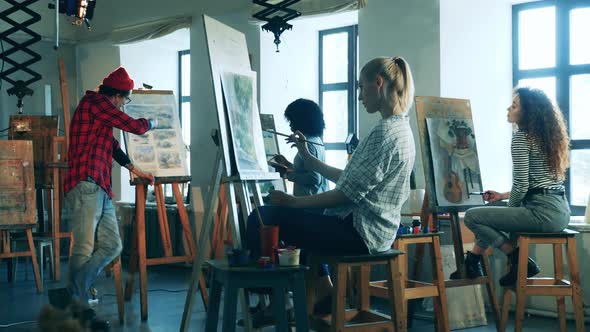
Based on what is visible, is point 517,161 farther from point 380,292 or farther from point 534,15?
point 534,15

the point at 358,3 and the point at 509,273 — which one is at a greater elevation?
the point at 358,3

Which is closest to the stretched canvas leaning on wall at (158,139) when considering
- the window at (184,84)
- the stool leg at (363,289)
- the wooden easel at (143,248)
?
the wooden easel at (143,248)

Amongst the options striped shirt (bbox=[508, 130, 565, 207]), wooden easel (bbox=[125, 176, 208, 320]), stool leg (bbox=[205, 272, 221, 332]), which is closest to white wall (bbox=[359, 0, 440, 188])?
striped shirt (bbox=[508, 130, 565, 207])

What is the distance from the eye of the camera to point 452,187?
4.05 meters

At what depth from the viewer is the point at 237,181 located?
3031mm

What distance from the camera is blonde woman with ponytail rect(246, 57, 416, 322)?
9.32 ft

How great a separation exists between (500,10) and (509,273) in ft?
7.31

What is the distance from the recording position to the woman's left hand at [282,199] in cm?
292

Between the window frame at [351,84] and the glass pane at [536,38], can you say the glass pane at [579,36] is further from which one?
the window frame at [351,84]

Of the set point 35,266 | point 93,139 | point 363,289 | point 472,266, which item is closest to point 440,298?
point 472,266

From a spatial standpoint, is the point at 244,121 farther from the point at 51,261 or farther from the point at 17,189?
the point at 51,261

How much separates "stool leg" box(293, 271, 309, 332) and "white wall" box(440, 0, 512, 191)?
2.66 m

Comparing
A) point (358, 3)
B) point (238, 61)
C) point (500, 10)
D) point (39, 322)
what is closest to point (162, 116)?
point (358, 3)

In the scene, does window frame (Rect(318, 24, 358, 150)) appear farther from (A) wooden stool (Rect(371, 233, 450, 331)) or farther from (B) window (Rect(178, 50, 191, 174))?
(A) wooden stool (Rect(371, 233, 450, 331))
